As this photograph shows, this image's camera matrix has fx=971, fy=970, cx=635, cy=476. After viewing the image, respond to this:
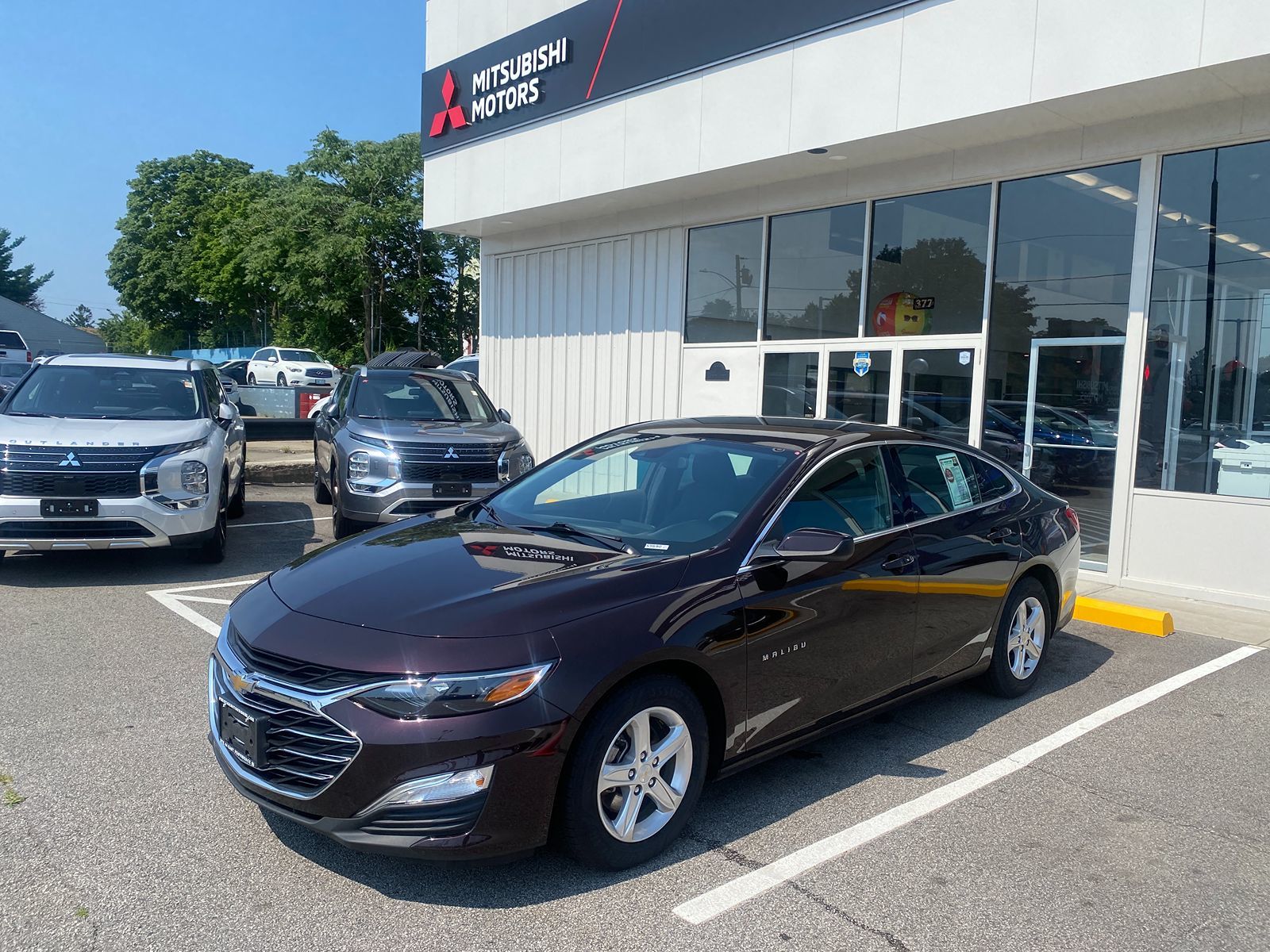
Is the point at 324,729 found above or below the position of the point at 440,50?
below

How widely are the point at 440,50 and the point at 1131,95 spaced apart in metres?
10.7

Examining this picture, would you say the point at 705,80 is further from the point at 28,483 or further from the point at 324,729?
the point at 324,729

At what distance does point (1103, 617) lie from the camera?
7.43m

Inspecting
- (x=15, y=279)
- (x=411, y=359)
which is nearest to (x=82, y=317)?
(x=15, y=279)

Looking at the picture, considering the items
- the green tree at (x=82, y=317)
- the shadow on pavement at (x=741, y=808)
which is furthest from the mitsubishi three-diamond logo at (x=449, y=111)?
the green tree at (x=82, y=317)

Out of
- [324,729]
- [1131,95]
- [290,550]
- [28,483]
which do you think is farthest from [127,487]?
[1131,95]

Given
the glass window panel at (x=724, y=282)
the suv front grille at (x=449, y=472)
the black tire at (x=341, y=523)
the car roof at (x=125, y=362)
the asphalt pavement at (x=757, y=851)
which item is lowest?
the asphalt pavement at (x=757, y=851)

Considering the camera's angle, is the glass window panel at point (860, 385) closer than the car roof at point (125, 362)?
No

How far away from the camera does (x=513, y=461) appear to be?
9.70 metres

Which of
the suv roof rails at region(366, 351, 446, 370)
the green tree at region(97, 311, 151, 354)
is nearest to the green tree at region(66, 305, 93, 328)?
the green tree at region(97, 311, 151, 354)

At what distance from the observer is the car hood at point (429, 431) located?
9.16 meters

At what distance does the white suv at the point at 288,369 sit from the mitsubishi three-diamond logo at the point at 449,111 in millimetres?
18597

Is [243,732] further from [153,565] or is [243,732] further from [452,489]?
[153,565]

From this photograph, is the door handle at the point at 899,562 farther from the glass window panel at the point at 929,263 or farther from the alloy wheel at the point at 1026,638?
the glass window panel at the point at 929,263
